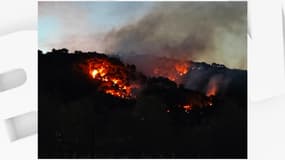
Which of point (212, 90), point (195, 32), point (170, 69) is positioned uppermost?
point (195, 32)

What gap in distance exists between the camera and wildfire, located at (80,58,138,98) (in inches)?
119

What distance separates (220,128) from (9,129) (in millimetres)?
1180

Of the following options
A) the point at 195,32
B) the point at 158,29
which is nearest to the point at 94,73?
the point at 158,29

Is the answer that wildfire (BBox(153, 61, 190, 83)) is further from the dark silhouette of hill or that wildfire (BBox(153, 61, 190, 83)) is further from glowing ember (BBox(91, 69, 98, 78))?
glowing ember (BBox(91, 69, 98, 78))

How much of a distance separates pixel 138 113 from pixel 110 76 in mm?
261

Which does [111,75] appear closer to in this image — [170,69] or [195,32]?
[170,69]

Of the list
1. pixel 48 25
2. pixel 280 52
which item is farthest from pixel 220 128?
pixel 48 25

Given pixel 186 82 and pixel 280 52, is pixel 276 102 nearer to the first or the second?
pixel 280 52

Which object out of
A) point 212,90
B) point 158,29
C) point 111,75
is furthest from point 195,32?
point 111,75

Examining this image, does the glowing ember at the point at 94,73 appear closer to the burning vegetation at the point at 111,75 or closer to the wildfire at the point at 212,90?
the burning vegetation at the point at 111,75

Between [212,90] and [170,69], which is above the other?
[170,69]

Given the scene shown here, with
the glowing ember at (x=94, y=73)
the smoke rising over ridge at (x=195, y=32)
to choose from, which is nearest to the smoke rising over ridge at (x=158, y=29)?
the smoke rising over ridge at (x=195, y=32)

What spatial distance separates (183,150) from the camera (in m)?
3.04

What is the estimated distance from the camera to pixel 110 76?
9.98 ft
